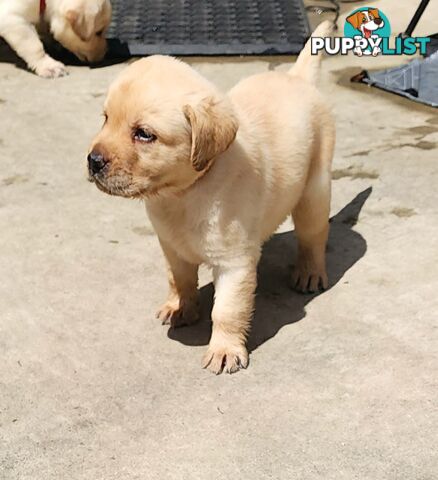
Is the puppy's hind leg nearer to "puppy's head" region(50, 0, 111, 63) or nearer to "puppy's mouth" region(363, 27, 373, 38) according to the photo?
"puppy's head" region(50, 0, 111, 63)

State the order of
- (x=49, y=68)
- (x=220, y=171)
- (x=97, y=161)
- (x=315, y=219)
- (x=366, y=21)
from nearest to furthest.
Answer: (x=97, y=161), (x=220, y=171), (x=315, y=219), (x=49, y=68), (x=366, y=21)

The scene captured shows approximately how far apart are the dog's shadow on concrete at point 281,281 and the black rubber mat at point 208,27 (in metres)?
2.61

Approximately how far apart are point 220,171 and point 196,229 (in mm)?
232

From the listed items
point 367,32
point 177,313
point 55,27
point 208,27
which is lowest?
point 367,32

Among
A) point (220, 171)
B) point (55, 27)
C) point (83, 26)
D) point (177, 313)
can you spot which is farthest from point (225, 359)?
point (55, 27)

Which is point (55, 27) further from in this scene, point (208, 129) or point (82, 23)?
point (208, 129)

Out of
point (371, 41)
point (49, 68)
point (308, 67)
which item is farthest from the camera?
point (371, 41)

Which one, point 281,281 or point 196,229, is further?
point 281,281

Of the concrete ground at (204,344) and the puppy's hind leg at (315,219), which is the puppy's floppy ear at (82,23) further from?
the puppy's hind leg at (315,219)

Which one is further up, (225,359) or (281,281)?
(225,359)

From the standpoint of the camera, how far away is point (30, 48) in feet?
21.7

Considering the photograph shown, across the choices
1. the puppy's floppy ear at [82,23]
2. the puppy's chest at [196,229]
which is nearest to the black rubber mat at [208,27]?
the puppy's floppy ear at [82,23]

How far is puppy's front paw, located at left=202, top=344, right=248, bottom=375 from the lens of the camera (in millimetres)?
3113

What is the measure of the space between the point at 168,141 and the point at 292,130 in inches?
31.7
